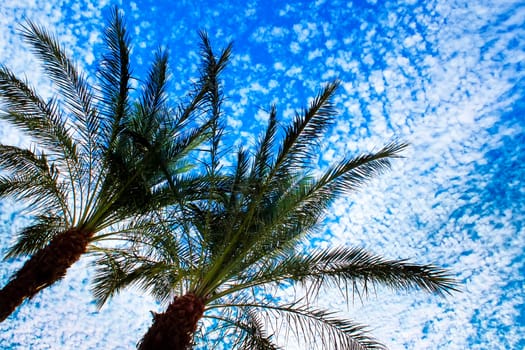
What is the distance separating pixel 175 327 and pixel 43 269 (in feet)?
9.16

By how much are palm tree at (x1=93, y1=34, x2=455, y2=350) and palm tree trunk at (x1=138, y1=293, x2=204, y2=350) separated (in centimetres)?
2

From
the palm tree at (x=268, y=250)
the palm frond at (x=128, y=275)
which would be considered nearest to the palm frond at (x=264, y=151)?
the palm tree at (x=268, y=250)

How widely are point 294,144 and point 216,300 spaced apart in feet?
9.78

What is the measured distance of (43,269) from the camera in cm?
691

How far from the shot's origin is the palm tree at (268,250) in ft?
20.3

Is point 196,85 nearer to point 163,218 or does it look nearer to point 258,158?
point 258,158

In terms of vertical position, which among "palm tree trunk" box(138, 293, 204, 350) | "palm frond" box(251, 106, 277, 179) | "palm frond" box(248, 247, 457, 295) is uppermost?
"palm frond" box(251, 106, 277, 179)

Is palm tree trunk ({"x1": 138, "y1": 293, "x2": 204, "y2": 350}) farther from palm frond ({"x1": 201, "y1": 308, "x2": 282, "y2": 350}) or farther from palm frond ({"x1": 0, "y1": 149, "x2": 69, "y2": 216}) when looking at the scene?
palm frond ({"x1": 0, "y1": 149, "x2": 69, "y2": 216})

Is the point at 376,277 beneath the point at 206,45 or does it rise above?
beneath

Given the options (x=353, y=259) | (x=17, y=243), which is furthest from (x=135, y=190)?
(x=353, y=259)

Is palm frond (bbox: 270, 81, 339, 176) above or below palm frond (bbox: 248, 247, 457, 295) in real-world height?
above

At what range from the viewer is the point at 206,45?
714 cm

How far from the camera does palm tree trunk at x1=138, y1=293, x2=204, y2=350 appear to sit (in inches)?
217

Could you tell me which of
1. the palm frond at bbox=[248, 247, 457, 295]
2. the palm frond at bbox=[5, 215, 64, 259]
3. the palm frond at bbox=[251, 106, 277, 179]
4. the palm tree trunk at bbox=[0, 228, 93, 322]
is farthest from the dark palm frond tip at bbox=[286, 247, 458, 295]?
the palm frond at bbox=[5, 215, 64, 259]
